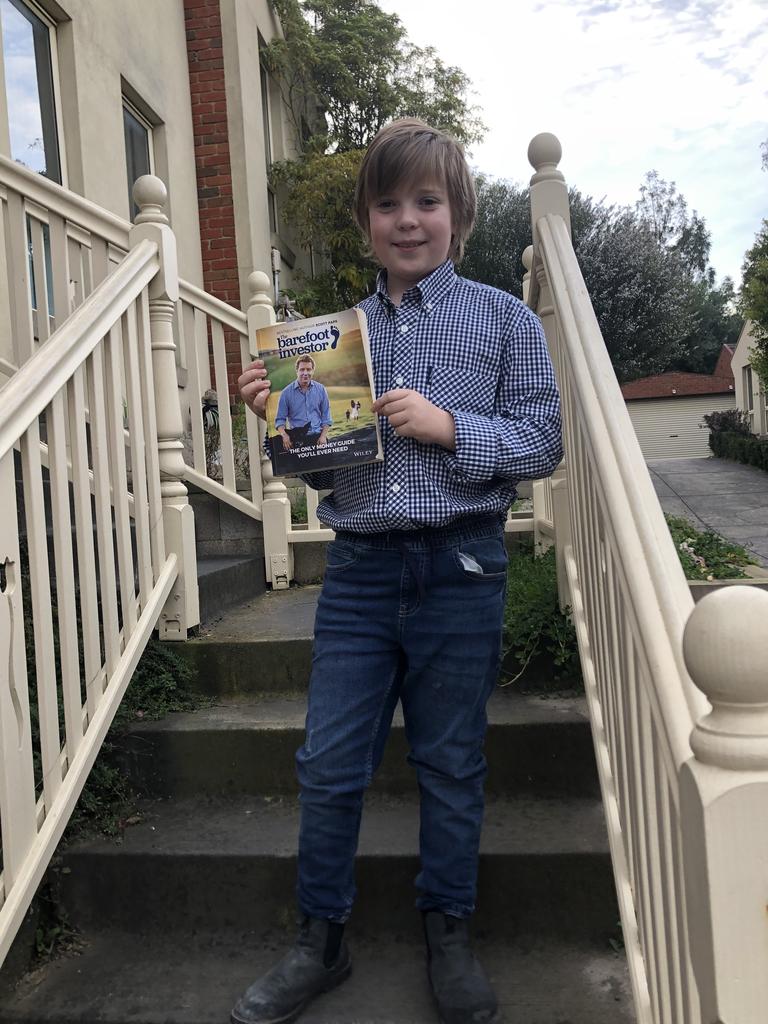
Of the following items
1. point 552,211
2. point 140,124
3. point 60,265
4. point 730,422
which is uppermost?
point 140,124

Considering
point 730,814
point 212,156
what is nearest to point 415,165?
point 730,814

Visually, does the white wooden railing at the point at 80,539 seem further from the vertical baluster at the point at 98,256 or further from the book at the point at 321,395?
the book at the point at 321,395

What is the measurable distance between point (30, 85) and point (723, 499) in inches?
290

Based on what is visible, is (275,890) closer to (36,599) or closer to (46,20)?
(36,599)

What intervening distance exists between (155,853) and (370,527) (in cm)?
102

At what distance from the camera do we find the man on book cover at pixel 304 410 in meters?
1.71

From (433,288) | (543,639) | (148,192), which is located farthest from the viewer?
(148,192)

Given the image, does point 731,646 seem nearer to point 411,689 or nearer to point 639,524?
point 639,524

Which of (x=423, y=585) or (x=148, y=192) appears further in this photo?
(x=148, y=192)

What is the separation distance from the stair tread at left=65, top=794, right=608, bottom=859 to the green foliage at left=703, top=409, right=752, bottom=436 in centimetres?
1865

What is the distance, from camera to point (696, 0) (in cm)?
1565

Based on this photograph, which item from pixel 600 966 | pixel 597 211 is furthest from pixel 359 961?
pixel 597 211

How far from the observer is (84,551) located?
217 centimetres

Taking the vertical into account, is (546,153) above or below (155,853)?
above
